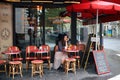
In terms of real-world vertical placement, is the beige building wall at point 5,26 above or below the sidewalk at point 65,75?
above

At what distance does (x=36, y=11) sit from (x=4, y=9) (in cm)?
145

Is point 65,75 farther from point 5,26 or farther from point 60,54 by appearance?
point 5,26

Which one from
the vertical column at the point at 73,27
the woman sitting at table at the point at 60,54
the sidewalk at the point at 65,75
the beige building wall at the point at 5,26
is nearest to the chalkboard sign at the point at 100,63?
the sidewalk at the point at 65,75

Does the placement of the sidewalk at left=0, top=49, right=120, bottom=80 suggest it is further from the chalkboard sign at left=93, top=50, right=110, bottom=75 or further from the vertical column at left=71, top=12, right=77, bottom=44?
the vertical column at left=71, top=12, right=77, bottom=44

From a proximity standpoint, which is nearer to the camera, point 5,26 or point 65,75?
point 65,75

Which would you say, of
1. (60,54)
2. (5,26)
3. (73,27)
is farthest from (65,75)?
(5,26)

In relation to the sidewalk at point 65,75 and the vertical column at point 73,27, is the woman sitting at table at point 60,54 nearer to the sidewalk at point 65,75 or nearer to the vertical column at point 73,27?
the sidewalk at point 65,75

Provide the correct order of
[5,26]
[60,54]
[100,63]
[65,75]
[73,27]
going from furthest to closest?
[73,27], [5,26], [60,54], [100,63], [65,75]

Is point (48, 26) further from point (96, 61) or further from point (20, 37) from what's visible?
point (96, 61)

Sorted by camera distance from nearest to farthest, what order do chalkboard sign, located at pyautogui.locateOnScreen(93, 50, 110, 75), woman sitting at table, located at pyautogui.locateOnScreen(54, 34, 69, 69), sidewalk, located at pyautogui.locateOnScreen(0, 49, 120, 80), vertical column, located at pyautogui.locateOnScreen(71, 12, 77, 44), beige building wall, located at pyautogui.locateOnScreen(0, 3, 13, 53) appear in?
sidewalk, located at pyautogui.locateOnScreen(0, 49, 120, 80) < chalkboard sign, located at pyautogui.locateOnScreen(93, 50, 110, 75) < woman sitting at table, located at pyautogui.locateOnScreen(54, 34, 69, 69) < beige building wall, located at pyautogui.locateOnScreen(0, 3, 13, 53) < vertical column, located at pyautogui.locateOnScreen(71, 12, 77, 44)

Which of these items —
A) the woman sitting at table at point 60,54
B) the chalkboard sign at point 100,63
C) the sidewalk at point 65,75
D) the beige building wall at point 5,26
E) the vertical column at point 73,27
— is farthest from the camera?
the vertical column at point 73,27

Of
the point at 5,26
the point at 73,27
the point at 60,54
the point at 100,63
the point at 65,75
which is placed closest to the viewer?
the point at 65,75

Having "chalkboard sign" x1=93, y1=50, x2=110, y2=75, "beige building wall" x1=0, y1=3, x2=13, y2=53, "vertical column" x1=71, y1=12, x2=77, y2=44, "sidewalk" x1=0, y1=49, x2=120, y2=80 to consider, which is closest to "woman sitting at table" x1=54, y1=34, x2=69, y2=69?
"sidewalk" x1=0, y1=49, x2=120, y2=80

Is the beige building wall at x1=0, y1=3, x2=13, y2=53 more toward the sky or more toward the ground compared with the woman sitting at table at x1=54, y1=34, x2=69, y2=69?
more toward the sky
